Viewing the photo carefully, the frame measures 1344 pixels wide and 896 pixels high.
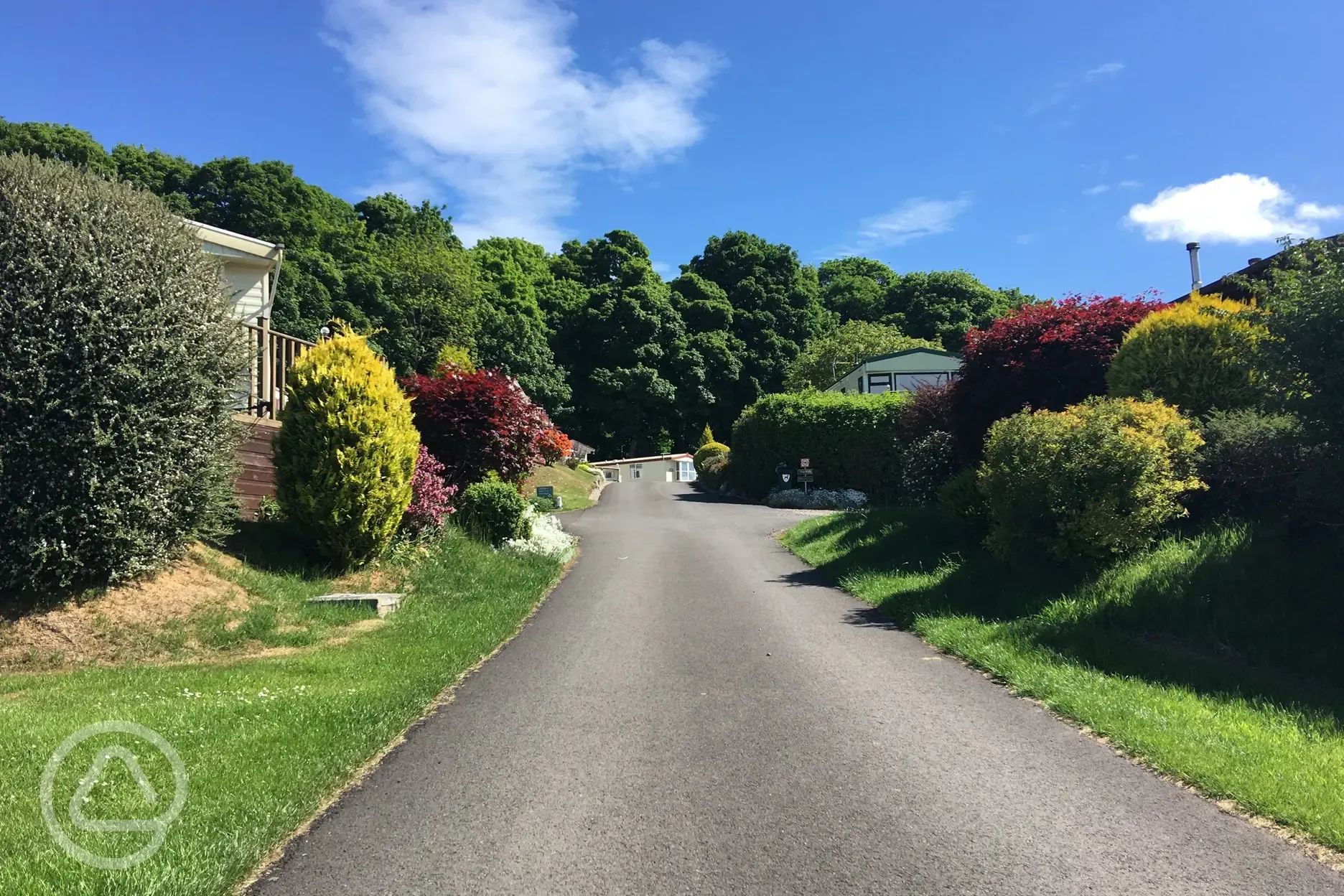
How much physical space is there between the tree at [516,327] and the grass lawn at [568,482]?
6.62 m

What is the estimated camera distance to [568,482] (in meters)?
38.7

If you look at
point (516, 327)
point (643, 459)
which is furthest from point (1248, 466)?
point (643, 459)

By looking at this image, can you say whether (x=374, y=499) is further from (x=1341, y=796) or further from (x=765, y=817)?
(x=1341, y=796)

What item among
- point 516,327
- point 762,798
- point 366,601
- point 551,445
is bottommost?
point 762,798

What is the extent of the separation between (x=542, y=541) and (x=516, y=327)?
36790 millimetres

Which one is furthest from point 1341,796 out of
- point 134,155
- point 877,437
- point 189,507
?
point 134,155

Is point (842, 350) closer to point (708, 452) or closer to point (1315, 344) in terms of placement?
point (708, 452)

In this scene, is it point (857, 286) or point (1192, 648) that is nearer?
point (1192, 648)

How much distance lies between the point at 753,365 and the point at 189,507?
55953 millimetres

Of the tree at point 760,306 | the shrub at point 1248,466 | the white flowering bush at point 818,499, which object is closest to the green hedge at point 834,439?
the white flowering bush at point 818,499

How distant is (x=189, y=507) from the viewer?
313 inches

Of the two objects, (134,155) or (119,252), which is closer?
(119,252)

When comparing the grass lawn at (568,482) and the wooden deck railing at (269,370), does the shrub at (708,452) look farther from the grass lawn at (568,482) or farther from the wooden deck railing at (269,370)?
the wooden deck railing at (269,370)

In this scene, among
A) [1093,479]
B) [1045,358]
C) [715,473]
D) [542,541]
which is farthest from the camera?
[715,473]
